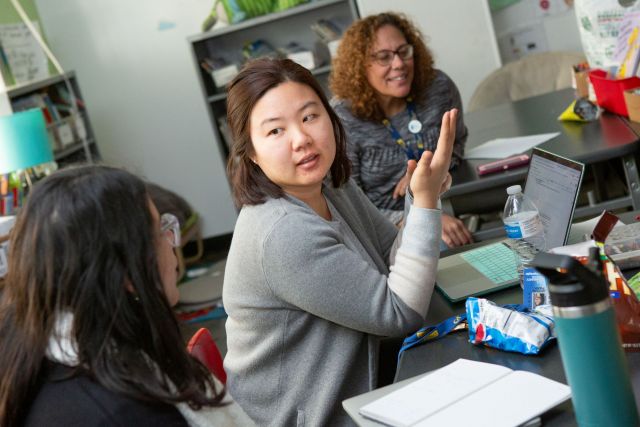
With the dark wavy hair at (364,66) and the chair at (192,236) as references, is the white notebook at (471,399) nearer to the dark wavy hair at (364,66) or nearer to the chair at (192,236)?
the dark wavy hair at (364,66)

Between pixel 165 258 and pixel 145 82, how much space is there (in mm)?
4920

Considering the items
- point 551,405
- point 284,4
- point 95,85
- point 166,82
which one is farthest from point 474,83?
point 551,405

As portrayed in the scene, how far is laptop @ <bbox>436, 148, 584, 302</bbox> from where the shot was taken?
179 cm

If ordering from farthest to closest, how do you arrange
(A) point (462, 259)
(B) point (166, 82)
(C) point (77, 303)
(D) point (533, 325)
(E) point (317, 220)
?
1. (B) point (166, 82)
2. (A) point (462, 259)
3. (E) point (317, 220)
4. (D) point (533, 325)
5. (C) point (77, 303)

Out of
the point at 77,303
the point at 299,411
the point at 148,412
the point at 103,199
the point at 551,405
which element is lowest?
the point at 299,411

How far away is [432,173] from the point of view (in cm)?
171

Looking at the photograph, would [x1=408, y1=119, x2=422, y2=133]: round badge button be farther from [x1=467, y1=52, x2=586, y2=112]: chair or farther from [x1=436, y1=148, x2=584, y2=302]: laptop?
[x1=467, y1=52, x2=586, y2=112]: chair

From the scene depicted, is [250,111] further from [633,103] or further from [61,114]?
[61,114]

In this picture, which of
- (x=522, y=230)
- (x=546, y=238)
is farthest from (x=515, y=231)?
(x=546, y=238)

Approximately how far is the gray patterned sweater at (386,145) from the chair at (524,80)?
1.37 m

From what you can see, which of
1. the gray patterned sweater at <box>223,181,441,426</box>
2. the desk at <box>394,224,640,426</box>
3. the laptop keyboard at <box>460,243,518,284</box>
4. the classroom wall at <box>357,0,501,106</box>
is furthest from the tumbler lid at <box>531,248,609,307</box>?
the classroom wall at <box>357,0,501,106</box>

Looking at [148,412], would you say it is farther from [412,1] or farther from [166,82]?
[166,82]

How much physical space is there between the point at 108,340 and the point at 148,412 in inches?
4.1

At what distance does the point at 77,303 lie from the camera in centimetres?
112
